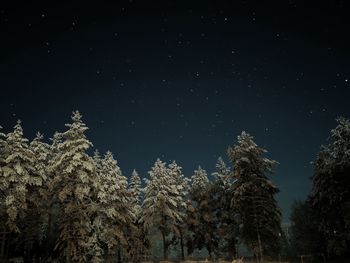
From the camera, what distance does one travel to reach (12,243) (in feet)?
134

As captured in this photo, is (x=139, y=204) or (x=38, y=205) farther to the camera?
(x=139, y=204)

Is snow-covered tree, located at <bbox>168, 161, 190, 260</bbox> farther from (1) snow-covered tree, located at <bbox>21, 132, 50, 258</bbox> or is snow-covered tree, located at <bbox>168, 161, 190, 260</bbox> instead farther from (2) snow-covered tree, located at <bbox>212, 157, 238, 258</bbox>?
(1) snow-covered tree, located at <bbox>21, 132, 50, 258</bbox>

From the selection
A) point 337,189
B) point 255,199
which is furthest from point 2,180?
point 337,189

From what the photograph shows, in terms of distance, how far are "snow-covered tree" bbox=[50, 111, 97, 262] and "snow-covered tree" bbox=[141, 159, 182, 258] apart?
13912 mm

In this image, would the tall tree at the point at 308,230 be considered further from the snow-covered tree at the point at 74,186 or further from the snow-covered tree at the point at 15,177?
the snow-covered tree at the point at 15,177

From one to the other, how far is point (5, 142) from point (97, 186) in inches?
385

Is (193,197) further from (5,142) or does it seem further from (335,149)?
(5,142)

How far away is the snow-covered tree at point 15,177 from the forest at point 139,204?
0.30 feet

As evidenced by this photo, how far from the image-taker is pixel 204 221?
165 ft

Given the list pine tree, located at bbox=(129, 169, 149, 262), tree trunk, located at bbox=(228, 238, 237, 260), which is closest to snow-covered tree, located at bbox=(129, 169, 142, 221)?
pine tree, located at bbox=(129, 169, 149, 262)

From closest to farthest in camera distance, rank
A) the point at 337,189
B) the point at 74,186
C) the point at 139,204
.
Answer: the point at 74,186
the point at 337,189
the point at 139,204

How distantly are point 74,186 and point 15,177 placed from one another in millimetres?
5609

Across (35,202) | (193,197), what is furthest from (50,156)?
(193,197)

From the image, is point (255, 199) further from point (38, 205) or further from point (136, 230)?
point (38, 205)
